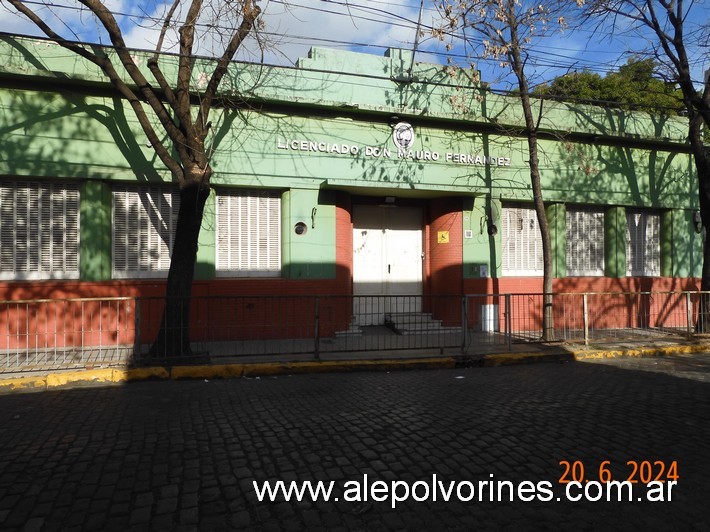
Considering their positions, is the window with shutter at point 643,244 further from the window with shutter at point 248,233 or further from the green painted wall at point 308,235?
the window with shutter at point 248,233

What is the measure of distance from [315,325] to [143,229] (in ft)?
14.6

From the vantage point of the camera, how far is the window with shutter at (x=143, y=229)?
1011cm

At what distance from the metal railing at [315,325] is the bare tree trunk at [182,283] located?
0.18 meters

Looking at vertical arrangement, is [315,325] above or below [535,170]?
below

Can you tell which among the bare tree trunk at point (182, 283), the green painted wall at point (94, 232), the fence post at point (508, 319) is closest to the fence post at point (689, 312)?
the fence post at point (508, 319)

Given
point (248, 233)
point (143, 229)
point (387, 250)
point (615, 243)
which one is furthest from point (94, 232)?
point (615, 243)

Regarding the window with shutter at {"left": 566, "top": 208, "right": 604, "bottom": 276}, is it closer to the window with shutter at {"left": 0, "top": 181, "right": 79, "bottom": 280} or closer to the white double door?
the white double door

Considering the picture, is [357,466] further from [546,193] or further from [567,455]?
[546,193]

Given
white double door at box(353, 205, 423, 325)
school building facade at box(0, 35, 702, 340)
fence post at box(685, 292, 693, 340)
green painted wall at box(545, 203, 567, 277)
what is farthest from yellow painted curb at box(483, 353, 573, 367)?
green painted wall at box(545, 203, 567, 277)

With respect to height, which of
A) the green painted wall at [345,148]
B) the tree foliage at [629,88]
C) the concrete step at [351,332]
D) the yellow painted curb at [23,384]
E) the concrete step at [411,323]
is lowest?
the yellow painted curb at [23,384]

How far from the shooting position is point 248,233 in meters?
10.8

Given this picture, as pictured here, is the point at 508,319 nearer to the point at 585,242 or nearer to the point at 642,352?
the point at 642,352

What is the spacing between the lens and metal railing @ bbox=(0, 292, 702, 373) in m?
8.45

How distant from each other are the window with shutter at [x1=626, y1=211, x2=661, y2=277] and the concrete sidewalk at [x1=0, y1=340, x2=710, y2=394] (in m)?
3.67
